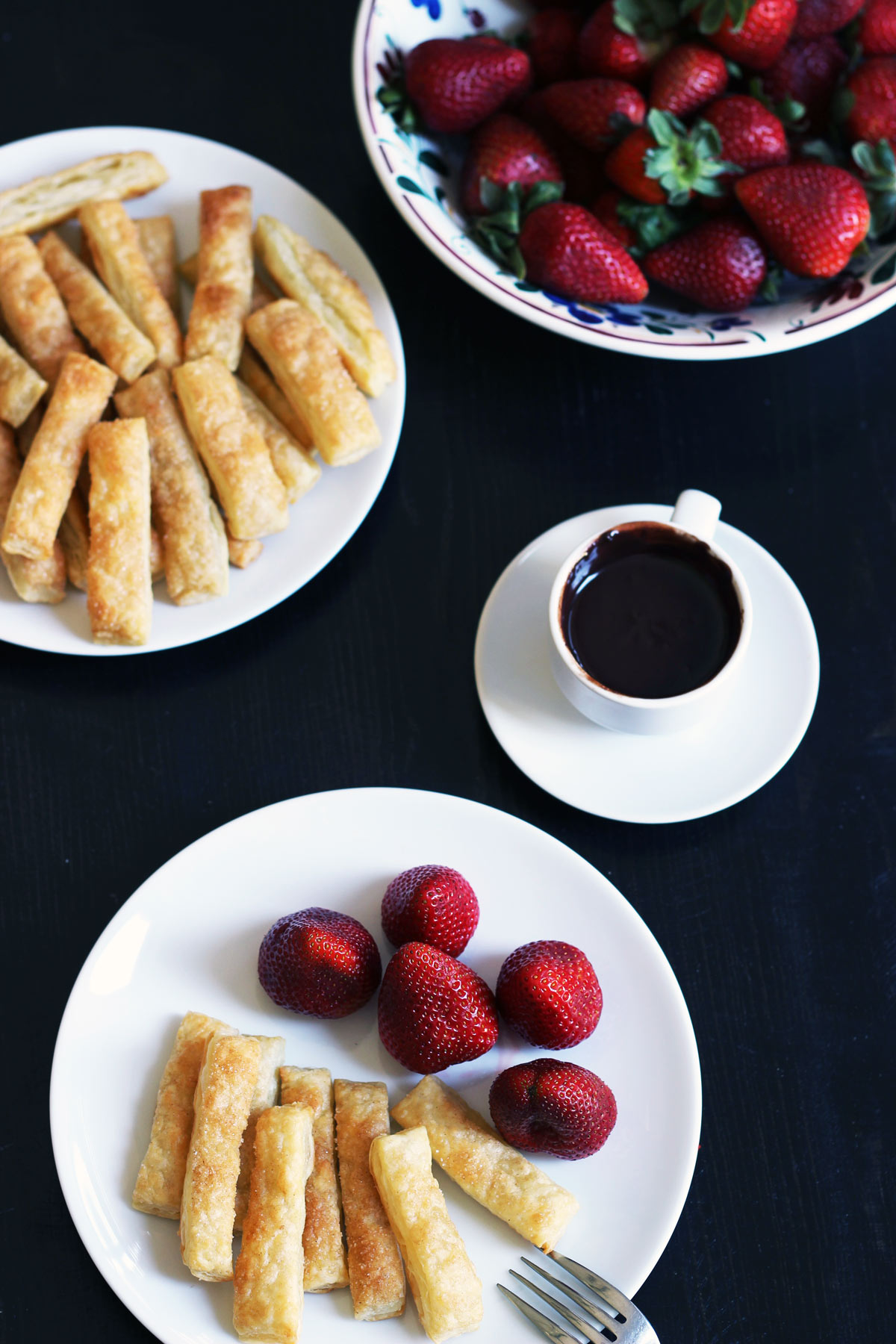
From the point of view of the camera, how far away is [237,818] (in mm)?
1254

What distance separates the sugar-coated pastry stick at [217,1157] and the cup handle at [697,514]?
711 millimetres

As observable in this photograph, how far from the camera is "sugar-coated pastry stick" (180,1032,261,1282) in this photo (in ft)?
3.58

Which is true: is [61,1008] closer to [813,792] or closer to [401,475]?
[401,475]

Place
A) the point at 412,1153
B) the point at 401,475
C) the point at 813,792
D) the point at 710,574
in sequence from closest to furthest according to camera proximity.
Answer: the point at 412,1153, the point at 710,574, the point at 813,792, the point at 401,475

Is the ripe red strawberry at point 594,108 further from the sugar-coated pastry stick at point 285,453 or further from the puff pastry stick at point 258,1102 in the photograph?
the puff pastry stick at point 258,1102

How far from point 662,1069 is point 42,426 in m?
0.98

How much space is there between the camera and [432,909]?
1.19m

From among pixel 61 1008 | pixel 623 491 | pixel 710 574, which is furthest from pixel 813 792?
pixel 61 1008

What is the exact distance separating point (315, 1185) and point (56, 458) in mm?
832

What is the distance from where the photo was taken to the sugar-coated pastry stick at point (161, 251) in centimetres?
141

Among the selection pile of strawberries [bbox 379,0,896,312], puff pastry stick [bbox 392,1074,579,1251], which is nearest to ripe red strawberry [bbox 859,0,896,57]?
pile of strawberries [bbox 379,0,896,312]

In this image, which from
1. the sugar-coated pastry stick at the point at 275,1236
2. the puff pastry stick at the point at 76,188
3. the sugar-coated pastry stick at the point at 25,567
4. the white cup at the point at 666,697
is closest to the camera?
the sugar-coated pastry stick at the point at 275,1236

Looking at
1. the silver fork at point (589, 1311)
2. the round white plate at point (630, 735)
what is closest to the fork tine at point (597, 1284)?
the silver fork at point (589, 1311)

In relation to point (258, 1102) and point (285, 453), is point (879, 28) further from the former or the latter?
point (258, 1102)
